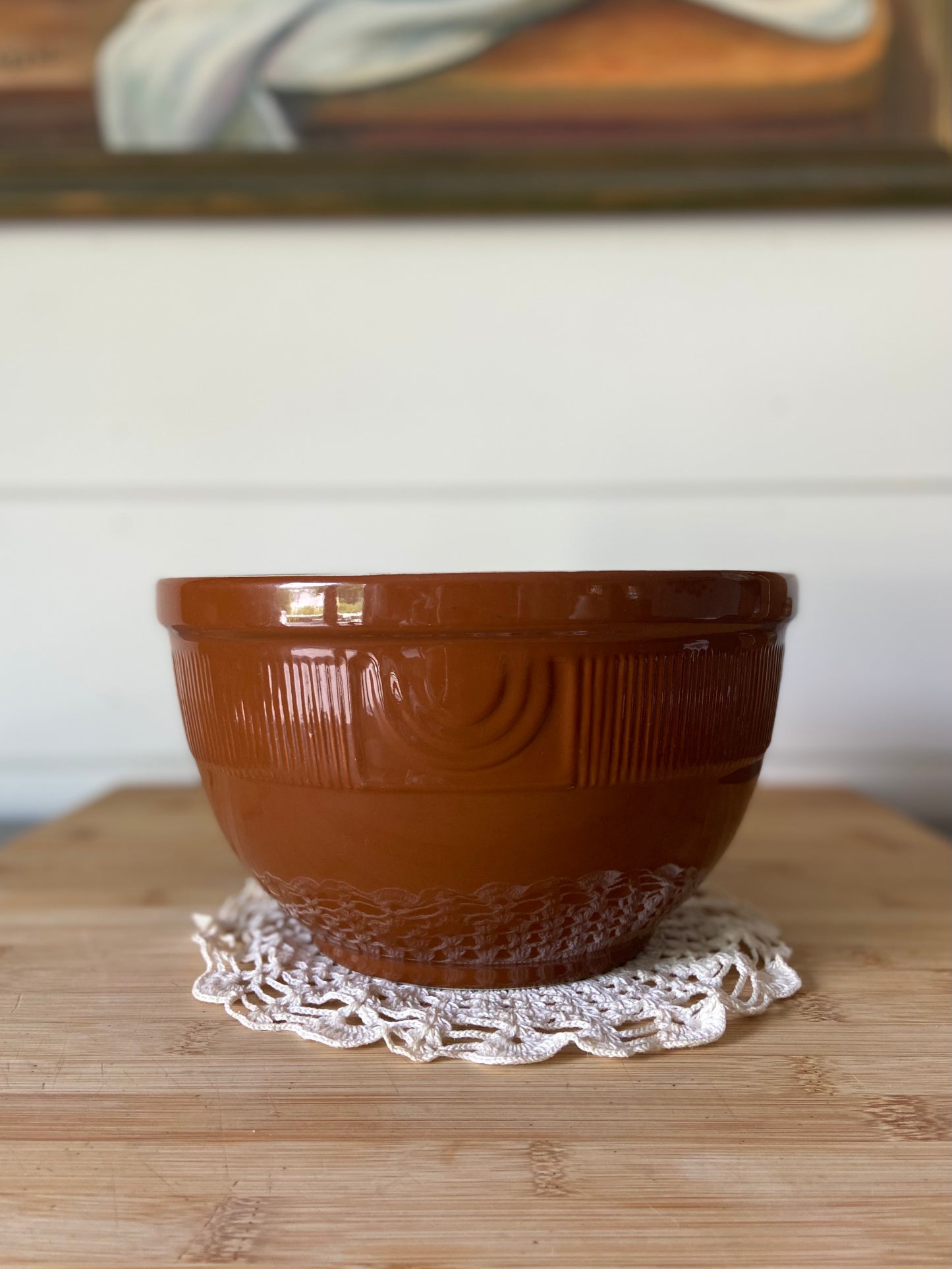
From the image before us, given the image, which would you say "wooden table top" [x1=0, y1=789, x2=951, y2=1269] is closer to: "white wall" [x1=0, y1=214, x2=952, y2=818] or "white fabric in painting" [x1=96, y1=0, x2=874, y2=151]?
"white wall" [x1=0, y1=214, x2=952, y2=818]

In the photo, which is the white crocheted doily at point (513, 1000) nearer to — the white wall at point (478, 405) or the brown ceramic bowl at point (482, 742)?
the brown ceramic bowl at point (482, 742)

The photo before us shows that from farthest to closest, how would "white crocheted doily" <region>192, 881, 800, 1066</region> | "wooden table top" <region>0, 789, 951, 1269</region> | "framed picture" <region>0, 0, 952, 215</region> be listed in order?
1. "framed picture" <region>0, 0, 952, 215</region>
2. "white crocheted doily" <region>192, 881, 800, 1066</region>
3. "wooden table top" <region>0, 789, 951, 1269</region>

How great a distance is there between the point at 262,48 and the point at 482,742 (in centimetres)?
84

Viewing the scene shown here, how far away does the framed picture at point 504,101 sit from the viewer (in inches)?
34.6

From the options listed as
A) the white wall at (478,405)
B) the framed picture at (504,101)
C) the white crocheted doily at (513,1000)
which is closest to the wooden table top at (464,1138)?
the white crocheted doily at (513,1000)

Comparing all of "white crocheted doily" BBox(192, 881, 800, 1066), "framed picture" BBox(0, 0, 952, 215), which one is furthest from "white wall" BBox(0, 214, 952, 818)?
"white crocheted doily" BBox(192, 881, 800, 1066)

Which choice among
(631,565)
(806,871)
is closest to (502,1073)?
(806,871)

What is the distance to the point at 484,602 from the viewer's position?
350mm

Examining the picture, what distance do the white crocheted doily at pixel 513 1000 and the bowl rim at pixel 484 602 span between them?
0.59ft

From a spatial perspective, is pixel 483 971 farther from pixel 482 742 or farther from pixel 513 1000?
pixel 482 742

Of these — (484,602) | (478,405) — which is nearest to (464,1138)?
(484,602)

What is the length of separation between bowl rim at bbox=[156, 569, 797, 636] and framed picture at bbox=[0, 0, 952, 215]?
0.65 meters

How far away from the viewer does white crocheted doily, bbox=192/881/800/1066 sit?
387 mm

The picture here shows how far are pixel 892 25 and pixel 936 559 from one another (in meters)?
0.54
